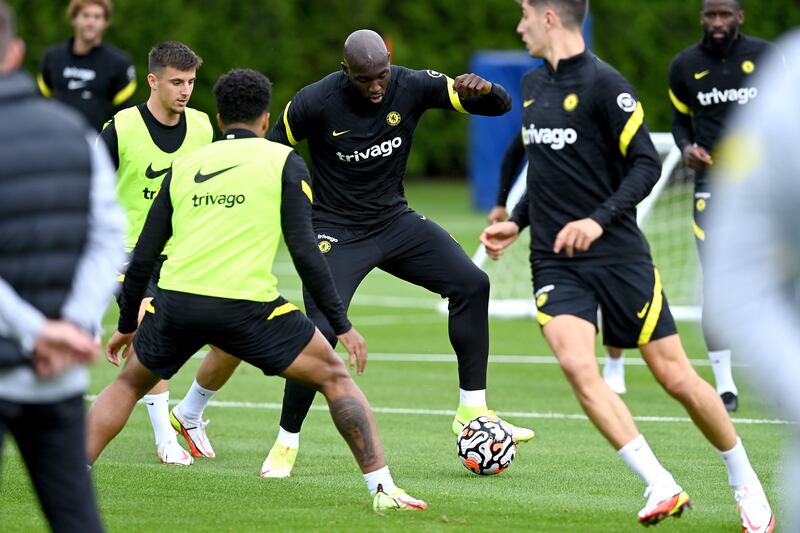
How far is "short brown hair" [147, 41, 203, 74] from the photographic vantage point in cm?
809

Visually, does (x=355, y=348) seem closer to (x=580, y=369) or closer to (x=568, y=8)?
(x=580, y=369)

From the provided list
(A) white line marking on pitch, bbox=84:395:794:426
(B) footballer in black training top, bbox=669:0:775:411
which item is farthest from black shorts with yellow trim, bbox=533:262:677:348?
(B) footballer in black training top, bbox=669:0:775:411

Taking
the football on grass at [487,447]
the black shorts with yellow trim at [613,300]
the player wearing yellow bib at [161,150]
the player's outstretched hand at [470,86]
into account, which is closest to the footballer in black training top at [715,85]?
the player's outstretched hand at [470,86]

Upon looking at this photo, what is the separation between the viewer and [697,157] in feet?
32.5

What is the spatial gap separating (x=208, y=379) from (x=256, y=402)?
243 centimetres

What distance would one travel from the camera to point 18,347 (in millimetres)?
4012

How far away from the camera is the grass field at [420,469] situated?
648cm

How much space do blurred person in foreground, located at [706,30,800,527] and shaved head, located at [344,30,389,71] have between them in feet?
16.2

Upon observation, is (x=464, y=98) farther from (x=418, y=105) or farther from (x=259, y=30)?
(x=259, y=30)

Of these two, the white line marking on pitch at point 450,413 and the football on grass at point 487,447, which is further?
the white line marking on pitch at point 450,413

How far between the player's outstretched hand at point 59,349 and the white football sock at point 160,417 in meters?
4.30

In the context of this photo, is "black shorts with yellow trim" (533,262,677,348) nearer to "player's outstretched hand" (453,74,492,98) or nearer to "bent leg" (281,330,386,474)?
"bent leg" (281,330,386,474)

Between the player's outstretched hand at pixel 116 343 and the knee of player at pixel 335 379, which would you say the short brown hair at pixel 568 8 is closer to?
the knee of player at pixel 335 379

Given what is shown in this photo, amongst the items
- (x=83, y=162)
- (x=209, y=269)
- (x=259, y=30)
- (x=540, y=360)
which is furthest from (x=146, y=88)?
(x=83, y=162)
